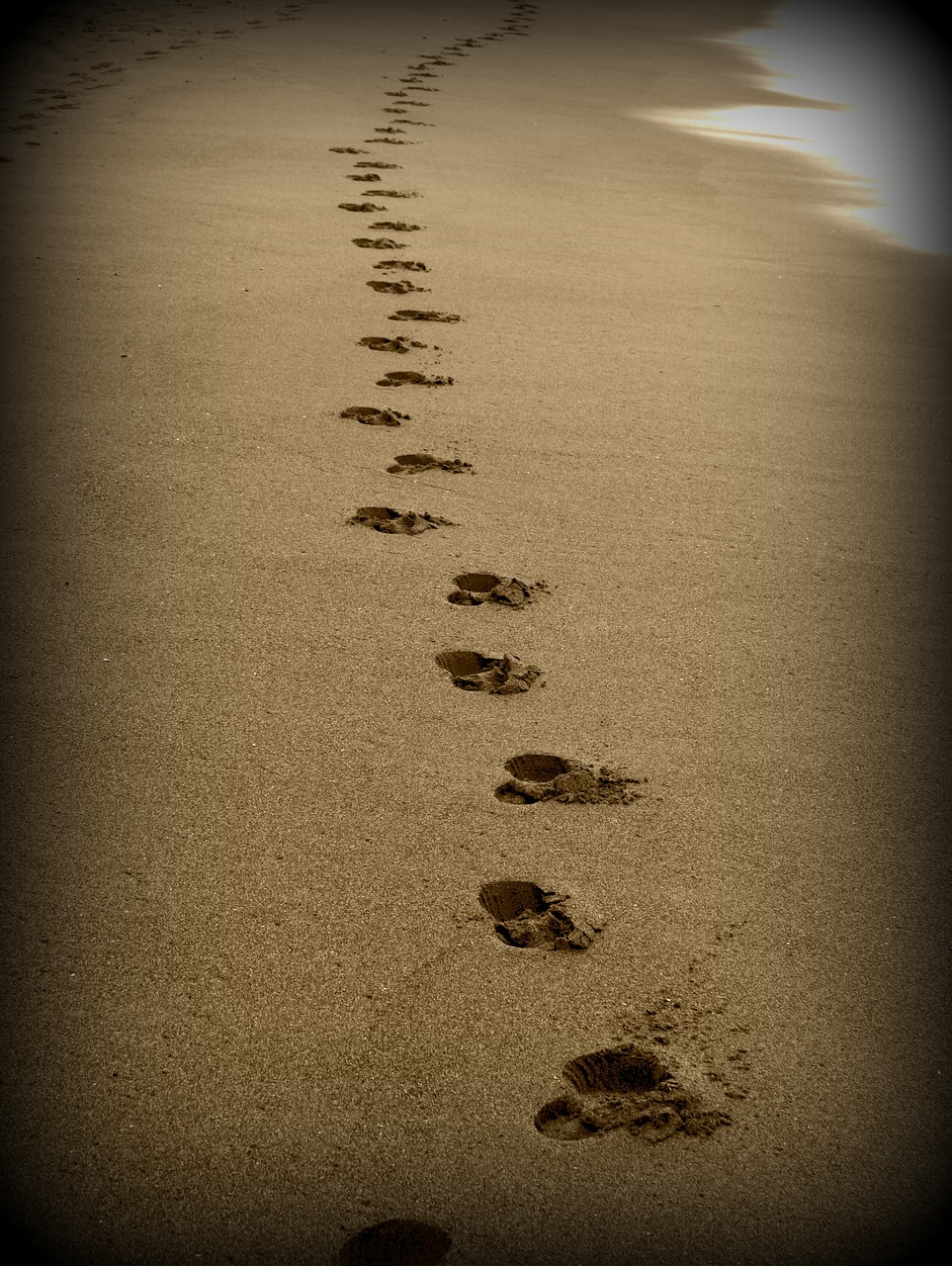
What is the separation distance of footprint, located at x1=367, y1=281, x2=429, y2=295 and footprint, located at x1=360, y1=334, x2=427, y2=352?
1.77ft

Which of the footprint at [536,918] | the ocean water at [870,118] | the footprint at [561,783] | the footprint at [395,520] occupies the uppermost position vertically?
the ocean water at [870,118]

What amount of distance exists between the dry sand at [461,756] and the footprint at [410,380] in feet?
0.30

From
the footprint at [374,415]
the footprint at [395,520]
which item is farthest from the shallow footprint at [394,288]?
the footprint at [395,520]

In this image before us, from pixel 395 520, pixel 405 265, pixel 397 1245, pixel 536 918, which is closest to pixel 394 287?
pixel 405 265

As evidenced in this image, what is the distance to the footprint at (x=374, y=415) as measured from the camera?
3.76m

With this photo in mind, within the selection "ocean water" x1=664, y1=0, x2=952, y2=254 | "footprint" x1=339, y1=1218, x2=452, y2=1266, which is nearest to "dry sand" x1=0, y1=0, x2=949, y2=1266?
"footprint" x1=339, y1=1218, x2=452, y2=1266

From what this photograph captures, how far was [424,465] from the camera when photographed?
3.52 metres

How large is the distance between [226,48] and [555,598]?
861 centimetres

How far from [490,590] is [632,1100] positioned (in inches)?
57.4

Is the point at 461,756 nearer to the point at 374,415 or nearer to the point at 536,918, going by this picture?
the point at 536,918

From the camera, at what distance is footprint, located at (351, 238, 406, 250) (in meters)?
5.37

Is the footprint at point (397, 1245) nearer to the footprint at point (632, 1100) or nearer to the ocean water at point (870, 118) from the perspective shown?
the footprint at point (632, 1100)

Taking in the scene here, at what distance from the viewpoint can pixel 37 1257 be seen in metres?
1.47

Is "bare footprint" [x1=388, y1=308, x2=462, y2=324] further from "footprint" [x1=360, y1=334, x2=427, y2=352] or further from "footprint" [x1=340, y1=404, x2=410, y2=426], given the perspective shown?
"footprint" [x1=340, y1=404, x2=410, y2=426]
